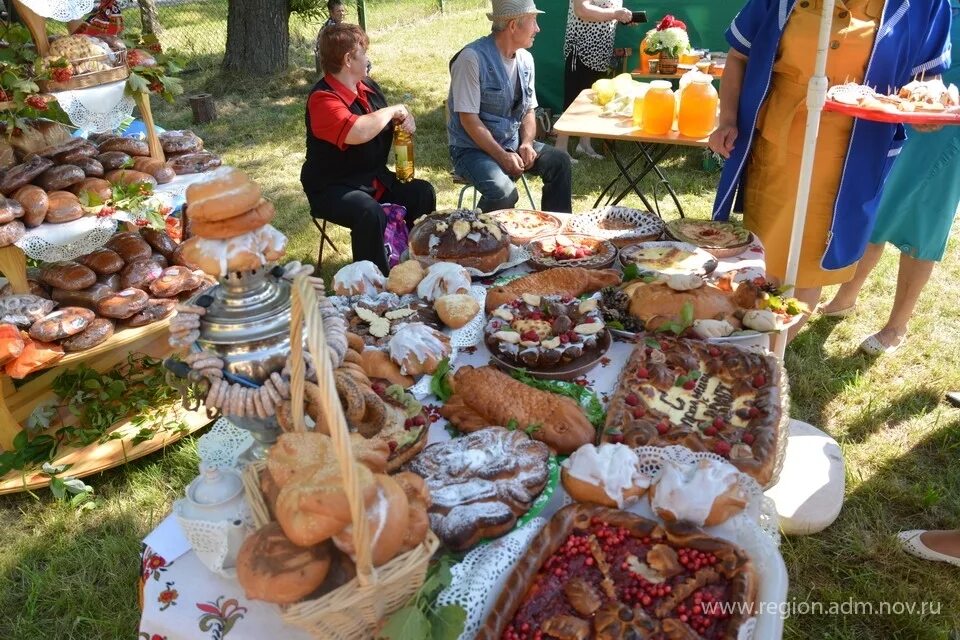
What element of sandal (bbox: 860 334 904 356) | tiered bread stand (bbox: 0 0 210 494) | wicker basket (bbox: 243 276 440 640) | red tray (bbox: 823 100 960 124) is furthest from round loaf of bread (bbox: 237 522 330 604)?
sandal (bbox: 860 334 904 356)

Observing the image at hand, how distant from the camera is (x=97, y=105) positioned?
291 cm

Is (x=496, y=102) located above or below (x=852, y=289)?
above

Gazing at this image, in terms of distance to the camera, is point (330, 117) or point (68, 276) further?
point (330, 117)

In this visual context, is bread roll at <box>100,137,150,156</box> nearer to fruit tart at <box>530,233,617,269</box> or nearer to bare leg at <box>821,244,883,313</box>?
fruit tart at <box>530,233,617,269</box>

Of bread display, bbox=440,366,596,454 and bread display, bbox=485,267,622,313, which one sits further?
bread display, bbox=485,267,622,313

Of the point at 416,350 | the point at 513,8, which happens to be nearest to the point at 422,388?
the point at 416,350

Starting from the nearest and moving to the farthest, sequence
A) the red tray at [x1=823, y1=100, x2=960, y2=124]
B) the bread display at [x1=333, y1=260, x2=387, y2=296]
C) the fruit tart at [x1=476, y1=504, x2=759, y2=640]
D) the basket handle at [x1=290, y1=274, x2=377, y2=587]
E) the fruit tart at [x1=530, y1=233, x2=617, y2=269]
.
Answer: the basket handle at [x1=290, y1=274, x2=377, y2=587] → the fruit tart at [x1=476, y1=504, x2=759, y2=640] → the red tray at [x1=823, y1=100, x2=960, y2=124] → the bread display at [x1=333, y1=260, x2=387, y2=296] → the fruit tart at [x1=530, y1=233, x2=617, y2=269]

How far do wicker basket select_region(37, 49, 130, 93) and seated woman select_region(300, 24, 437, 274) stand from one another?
3.95 ft

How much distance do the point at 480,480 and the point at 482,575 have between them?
25 centimetres

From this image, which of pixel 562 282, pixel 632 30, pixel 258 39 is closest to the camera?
pixel 562 282

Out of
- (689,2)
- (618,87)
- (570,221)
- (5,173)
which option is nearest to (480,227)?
(570,221)

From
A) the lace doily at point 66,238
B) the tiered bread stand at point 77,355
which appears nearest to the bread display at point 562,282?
the tiered bread stand at point 77,355

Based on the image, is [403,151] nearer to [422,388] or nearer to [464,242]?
[464,242]

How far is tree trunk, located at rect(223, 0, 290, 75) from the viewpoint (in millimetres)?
9992
